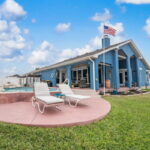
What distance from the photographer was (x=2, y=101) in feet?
23.4

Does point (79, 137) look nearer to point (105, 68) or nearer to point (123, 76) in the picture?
point (105, 68)

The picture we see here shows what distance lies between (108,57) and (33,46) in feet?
38.0

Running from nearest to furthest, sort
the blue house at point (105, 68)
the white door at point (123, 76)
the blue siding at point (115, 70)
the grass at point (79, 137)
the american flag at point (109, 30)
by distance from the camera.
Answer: the grass at point (79, 137), the american flag at point (109, 30), the blue house at point (105, 68), the blue siding at point (115, 70), the white door at point (123, 76)

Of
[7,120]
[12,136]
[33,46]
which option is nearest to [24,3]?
[33,46]

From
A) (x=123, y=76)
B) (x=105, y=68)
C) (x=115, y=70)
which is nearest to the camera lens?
(x=115, y=70)

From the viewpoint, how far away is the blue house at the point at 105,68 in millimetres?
12773

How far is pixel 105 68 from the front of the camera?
16.8 metres

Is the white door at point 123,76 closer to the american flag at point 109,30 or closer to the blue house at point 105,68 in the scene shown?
the blue house at point 105,68

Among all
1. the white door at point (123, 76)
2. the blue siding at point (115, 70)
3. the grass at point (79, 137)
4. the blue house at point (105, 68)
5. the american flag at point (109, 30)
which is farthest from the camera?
the white door at point (123, 76)

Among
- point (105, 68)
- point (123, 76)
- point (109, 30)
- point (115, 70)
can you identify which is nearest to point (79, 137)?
point (109, 30)

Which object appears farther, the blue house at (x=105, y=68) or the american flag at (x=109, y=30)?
the blue house at (x=105, y=68)

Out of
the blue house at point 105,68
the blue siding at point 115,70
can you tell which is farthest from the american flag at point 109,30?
the blue siding at point 115,70

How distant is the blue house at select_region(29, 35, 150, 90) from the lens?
12.8m

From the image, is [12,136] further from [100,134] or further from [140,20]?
[140,20]
